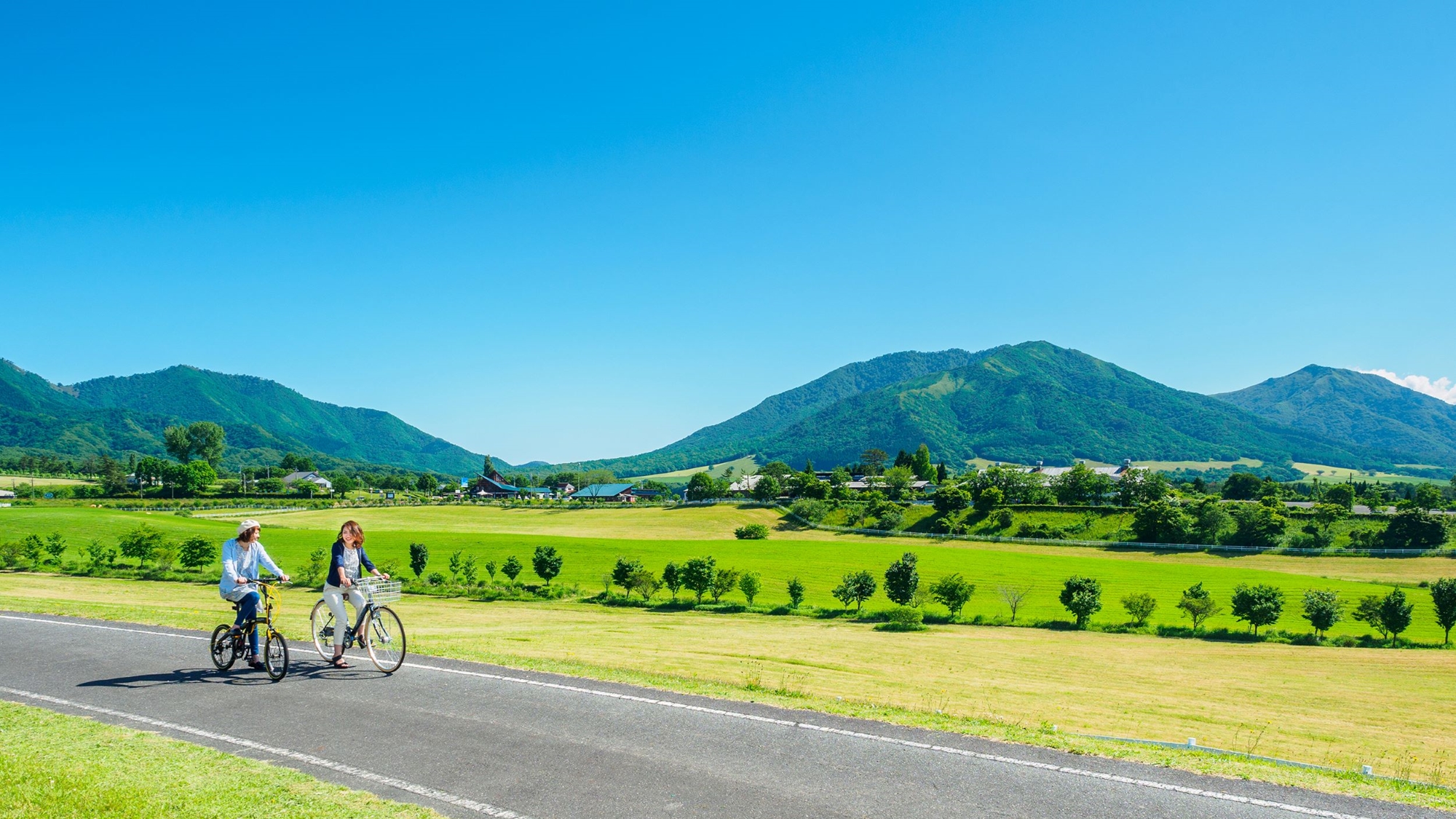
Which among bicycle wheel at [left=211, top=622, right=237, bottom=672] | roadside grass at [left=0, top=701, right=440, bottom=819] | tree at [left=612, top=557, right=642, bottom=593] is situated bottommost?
tree at [left=612, top=557, right=642, bottom=593]

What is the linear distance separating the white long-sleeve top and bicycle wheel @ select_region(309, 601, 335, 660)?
1368 millimetres

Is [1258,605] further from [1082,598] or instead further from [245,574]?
[245,574]

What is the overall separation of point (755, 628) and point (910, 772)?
32.3 metres

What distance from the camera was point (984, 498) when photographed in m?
118

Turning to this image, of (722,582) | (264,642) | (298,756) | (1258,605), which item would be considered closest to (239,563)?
(264,642)

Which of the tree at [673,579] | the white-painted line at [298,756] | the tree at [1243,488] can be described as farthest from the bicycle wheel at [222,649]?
the tree at [1243,488]

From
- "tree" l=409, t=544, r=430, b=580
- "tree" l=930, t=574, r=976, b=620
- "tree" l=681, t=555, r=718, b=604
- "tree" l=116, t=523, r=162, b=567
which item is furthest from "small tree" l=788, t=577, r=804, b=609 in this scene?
"tree" l=116, t=523, r=162, b=567

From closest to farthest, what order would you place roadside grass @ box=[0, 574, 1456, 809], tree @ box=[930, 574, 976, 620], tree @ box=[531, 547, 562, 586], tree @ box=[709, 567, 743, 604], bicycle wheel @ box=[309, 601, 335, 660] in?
roadside grass @ box=[0, 574, 1456, 809] → bicycle wheel @ box=[309, 601, 335, 660] → tree @ box=[930, 574, 976, 620] → tree @ box=[709, 567, 743, 604] → tree @ box=[531, 547, 562, 586]

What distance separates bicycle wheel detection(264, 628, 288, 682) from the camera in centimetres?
1351

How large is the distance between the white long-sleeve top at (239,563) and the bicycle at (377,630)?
130cm

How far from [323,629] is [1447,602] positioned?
210 feet

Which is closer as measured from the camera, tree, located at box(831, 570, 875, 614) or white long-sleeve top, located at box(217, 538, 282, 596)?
white long-sleeve top, located at box(217, 538, 282, 596)

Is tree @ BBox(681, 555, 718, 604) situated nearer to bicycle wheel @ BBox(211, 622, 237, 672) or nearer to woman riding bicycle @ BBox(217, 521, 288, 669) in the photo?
bicycle wheel @ BBox(211, 622, 237, 672)

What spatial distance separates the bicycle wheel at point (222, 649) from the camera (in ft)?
46.1
